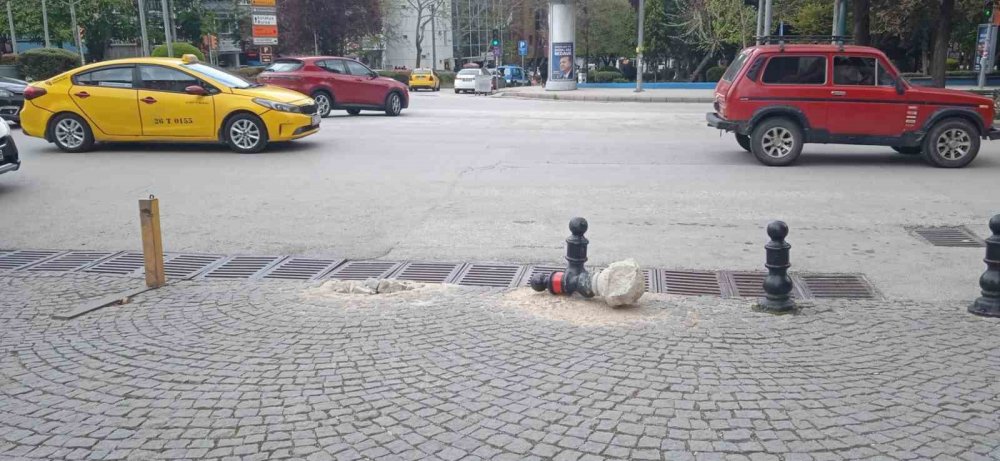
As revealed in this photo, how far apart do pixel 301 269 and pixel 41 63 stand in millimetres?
37945

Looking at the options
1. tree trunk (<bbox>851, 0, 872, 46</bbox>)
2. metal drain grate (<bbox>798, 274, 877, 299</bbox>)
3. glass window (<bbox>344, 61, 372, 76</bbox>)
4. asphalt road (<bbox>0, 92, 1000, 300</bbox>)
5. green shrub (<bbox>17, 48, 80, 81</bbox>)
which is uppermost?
tree trunk (<bbox>851, 0, 872, 46</bbox>)

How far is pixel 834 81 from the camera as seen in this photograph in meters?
12.4

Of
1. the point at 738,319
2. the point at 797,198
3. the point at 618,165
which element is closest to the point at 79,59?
the point at 618,165

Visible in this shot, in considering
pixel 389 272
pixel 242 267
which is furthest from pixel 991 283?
pixel 242 267

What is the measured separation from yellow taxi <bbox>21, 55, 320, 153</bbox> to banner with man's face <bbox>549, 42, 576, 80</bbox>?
2892 cm

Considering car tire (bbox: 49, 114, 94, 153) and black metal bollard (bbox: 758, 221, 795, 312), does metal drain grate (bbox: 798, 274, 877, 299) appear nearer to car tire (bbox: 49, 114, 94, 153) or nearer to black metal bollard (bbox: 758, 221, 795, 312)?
black metal bollard (bbox: 758, 221, 795, 312)

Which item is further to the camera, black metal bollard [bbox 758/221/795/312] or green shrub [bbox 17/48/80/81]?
green shrub [bbox 17/48/80/81]

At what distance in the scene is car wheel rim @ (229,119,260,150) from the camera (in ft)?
45.1

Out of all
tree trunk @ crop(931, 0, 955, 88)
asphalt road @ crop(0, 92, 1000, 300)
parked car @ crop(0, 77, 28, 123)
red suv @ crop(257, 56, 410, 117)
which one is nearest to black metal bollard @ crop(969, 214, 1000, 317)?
asphalt road @ crop(0, 92, 1000, 300)

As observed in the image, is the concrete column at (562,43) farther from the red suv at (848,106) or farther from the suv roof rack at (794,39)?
the red suv at (848,106)

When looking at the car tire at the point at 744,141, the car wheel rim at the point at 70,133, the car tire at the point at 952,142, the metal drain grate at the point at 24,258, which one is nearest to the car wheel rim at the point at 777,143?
the car tire at the point at 744,141

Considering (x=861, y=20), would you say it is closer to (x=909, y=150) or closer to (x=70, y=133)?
(x=909, y=150)

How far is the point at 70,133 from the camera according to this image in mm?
13953

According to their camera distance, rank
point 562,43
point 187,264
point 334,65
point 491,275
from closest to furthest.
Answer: point 491,275 → point 187,264 → point 334,65 → point 562,43
